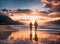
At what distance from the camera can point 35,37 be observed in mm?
3951

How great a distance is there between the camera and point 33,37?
3.96 metres

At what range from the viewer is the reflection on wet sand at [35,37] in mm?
3922

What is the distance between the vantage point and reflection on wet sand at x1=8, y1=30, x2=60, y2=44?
3922 mm

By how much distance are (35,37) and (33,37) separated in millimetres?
40

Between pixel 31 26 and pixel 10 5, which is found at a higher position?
pixel 10 5

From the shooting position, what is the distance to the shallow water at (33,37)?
392cm

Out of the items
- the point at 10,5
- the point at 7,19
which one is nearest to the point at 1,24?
the point at 7,19

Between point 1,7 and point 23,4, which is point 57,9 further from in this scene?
point 1,7

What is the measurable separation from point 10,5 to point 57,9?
96 centimetres

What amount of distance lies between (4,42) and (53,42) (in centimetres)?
98

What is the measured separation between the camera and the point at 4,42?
3.98 m

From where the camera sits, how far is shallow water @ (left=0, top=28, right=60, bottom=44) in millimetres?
3924

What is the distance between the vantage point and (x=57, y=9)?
3.96 m

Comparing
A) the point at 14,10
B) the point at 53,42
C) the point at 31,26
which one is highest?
the point at 14,10
